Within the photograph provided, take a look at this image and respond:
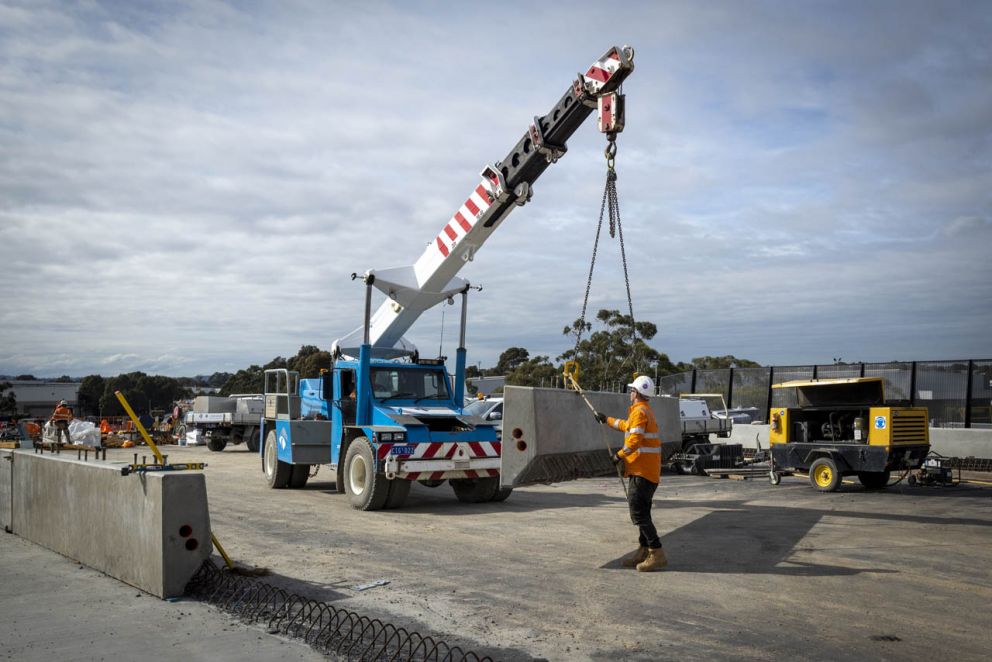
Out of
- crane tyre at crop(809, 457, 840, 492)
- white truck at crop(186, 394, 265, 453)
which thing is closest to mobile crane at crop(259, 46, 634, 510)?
crane tyre at crop(809, 457, 840, 492)

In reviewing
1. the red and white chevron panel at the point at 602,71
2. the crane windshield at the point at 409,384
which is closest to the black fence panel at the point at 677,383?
the crane windshield at the point at 409,384

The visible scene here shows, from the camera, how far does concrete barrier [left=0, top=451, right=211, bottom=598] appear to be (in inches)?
255

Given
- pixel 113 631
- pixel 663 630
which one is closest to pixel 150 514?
pixel 113 631

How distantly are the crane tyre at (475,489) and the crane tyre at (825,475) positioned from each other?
6.52m

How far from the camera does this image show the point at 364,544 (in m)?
9.23

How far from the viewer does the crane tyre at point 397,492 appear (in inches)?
475

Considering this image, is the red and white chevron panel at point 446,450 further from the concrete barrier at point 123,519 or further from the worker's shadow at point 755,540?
the concrete barrier at point 123,519

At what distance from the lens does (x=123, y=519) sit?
6.98 metres

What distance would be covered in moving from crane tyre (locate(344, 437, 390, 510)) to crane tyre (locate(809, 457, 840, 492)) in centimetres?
844

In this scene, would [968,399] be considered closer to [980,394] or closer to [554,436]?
[980,394]

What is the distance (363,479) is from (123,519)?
220 inches

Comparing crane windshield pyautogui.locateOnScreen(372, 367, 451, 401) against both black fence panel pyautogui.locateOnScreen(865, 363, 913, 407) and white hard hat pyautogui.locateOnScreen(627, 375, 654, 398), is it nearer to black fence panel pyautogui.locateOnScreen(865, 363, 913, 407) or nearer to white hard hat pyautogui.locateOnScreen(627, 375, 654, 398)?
white hard hat pyautogui.locateOnScreen(627, 375, 654, 398)

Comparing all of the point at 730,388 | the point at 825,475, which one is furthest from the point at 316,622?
the point at 730,388

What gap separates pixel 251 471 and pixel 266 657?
15.6 metres
